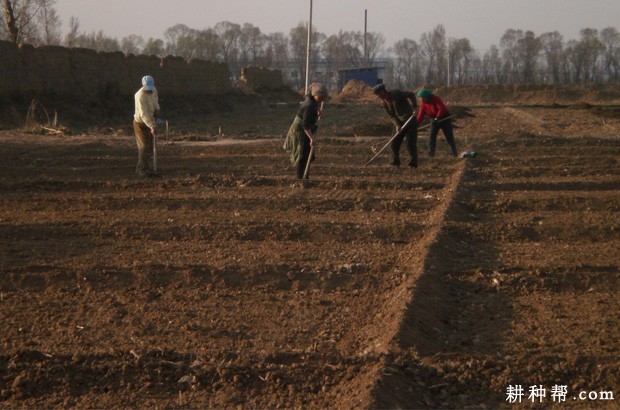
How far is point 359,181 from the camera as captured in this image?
40.5 feet

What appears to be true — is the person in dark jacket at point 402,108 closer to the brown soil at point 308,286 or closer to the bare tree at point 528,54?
the brown soil at point 308,286

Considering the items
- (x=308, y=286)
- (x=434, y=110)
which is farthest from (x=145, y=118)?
(x=308, y=286)

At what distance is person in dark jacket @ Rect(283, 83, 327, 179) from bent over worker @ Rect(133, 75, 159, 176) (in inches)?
81.2

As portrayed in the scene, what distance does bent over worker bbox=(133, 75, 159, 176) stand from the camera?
40.7 feet

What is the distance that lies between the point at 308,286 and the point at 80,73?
20.8 m

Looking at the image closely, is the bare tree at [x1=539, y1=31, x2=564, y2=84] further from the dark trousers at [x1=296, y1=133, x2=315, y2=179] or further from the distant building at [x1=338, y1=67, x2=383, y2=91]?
the dark trousers at [x1=296, y1=133, x2=315, y2=179]

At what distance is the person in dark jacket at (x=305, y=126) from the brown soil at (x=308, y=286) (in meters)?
0.43

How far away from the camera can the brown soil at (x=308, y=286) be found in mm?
5230

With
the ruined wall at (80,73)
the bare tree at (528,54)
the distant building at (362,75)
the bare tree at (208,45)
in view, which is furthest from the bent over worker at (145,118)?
the bare tree at (528,54)

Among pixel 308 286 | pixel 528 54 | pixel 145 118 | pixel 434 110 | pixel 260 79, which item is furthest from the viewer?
pixel 528 54

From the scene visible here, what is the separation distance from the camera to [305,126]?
11531 mm

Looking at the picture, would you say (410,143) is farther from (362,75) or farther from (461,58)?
(461,58)

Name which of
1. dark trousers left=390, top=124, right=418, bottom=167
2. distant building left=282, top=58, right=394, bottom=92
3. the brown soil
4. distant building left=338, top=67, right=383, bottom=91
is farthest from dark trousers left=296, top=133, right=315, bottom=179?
distant building left=282, top=58, right=394, bottom=92

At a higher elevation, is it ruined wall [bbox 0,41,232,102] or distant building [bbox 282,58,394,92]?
distant building [bbox 282,58,394,92]
